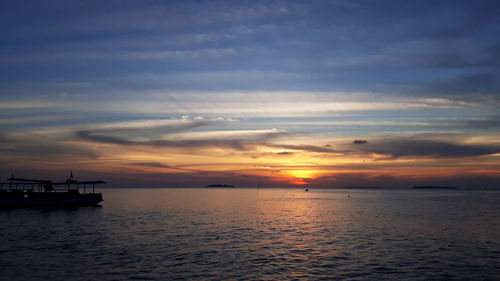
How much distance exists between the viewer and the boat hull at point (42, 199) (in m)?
108

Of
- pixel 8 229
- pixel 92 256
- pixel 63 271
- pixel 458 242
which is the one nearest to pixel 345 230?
pixel 458 242

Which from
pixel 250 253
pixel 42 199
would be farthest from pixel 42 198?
pixel 250 253

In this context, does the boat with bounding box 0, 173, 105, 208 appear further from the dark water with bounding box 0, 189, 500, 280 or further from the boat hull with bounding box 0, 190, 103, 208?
the dark water with bounding box 0, 189, 500, 280

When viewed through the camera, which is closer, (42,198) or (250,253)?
(250,253)

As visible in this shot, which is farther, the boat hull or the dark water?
the boat hull

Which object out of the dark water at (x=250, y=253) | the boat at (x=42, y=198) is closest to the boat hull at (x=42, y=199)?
the boat at (x=42, y=198)

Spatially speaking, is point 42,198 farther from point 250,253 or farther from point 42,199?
point 250,253

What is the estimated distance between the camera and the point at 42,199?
368 ft

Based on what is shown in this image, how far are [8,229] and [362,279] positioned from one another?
59661 mm

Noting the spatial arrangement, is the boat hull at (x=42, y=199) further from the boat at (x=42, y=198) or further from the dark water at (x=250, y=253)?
the dark water at (x=250, y=253)

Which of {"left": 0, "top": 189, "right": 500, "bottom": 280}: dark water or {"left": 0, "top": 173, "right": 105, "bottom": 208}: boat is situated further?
{"left": 0, "top": 173, "right": 105, "bottom": 208}: boat

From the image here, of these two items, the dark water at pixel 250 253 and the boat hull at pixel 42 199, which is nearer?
the dark water at pixel 250 253

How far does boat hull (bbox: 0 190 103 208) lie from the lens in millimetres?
107812

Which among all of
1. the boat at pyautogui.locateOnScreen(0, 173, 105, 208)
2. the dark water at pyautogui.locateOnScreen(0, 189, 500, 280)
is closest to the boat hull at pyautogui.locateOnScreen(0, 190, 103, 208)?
the boat at pyautogui.locateOnScreen(0, 173, 105, 208)
